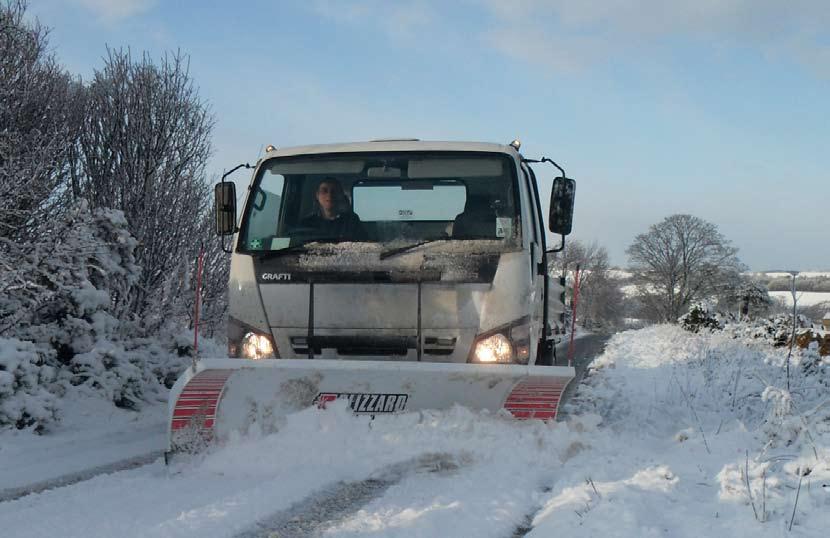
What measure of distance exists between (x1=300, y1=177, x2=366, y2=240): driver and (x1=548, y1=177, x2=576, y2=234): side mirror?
1502 mm

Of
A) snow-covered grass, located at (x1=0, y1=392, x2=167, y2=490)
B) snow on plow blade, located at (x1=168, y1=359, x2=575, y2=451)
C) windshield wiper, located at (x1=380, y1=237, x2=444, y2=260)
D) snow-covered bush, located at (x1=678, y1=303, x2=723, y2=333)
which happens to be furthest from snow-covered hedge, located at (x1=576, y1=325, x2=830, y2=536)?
snow-covered bush, located at (x1=678, y1=303, x2=723, y2=333)

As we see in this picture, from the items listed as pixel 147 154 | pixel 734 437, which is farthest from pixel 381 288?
pixel 147 154

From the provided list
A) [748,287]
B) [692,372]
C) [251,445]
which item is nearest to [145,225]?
[692,372]

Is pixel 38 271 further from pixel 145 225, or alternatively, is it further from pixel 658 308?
pixel 658 308

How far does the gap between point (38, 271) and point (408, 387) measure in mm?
5285

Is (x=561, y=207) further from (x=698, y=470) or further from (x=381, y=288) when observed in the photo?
(x=698, y=470)

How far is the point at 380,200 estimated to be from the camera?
5641 millimetres

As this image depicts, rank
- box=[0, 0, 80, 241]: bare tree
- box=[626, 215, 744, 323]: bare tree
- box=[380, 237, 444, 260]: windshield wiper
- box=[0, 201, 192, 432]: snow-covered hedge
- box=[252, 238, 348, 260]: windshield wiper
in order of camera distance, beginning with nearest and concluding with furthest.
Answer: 1. box=[380, 237, 444, 260]: windshield wiper
2. box=[252, 238, 348, 260]: windshield wiper
3. box=[0, 201, 192, 432]: snow-covered hedge
4. box=[0, 0, 80, 241]: bare tree
5. box=[626, 215, 744, 323]: bare tree

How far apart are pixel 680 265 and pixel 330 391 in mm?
55425

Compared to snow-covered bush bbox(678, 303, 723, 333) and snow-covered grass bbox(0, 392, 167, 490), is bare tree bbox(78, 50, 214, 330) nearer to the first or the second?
snow-covered grass bbox(0, 392, 167, 490)

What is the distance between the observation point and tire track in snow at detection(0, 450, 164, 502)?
4.22 m

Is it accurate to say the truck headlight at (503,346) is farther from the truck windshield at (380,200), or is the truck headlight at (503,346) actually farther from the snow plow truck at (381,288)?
the truck windshield at (380,200)

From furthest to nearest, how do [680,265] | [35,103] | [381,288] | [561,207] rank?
[680,265] < [35,103] < [561,207] < [381,288]

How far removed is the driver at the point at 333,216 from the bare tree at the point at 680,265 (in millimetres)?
52443
